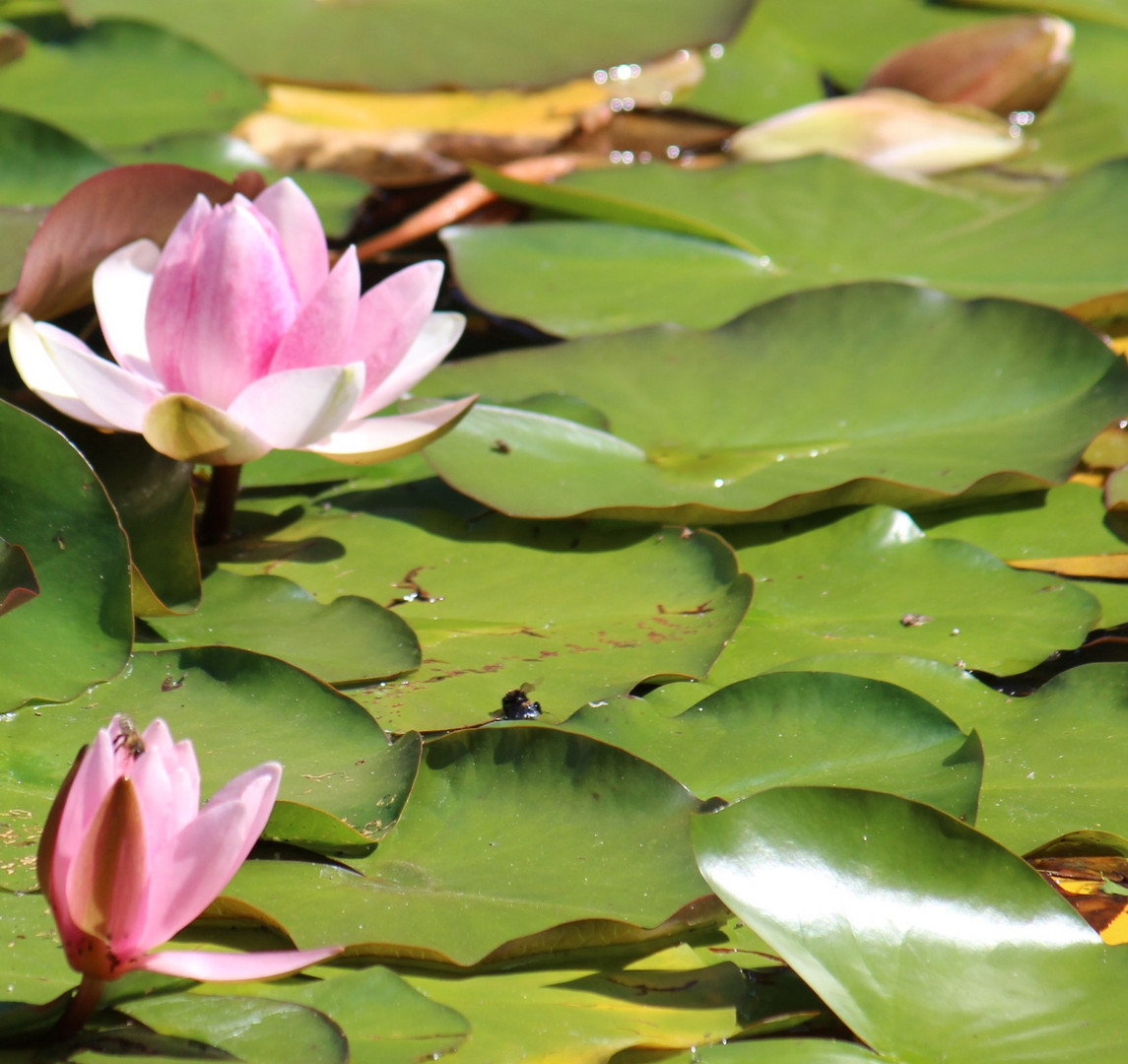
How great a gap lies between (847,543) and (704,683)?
286mm

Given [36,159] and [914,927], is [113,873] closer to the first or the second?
[914,927]

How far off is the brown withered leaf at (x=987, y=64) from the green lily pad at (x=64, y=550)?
1.88 metres

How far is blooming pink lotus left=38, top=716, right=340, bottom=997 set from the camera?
60cm

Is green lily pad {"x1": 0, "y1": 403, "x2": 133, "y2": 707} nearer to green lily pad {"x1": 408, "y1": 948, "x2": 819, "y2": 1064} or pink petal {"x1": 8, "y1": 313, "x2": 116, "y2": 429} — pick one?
pink petal {"x1": 8, "y1": 313, "x2": 116, "y2": 429}

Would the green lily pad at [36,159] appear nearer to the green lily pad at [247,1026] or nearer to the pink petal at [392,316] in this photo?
the pink petal at [392,316]

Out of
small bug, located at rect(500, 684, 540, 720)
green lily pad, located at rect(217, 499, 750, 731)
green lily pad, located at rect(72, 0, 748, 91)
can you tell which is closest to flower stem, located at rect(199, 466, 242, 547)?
green lily pad, located at rect(217, 499, 750, 731)

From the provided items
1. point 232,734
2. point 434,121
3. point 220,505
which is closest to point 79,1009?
point 232,734

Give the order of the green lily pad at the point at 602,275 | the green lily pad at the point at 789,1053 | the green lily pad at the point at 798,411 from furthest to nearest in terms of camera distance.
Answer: the green lily pad at the point at 602,275 < the green lily pad at the point at 798,411 < the green lily pad at the point at 789,1053

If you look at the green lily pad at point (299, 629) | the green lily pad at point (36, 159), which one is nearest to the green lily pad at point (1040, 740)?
the green lily pad at point (299, 629)

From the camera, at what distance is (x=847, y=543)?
125 cm

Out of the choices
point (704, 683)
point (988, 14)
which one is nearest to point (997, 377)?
point (704, 683)

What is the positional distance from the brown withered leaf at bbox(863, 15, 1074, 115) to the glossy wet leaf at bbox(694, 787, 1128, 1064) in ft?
6.12

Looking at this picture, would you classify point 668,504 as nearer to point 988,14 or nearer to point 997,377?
point 997,377

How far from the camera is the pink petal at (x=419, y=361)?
109 cm
